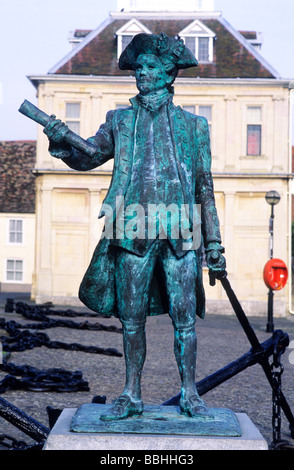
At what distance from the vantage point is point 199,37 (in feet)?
81.1

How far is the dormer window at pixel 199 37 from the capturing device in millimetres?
24500

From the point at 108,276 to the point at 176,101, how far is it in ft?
64.8

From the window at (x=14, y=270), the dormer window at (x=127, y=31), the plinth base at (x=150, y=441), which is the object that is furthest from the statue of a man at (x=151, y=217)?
the window at (x=14, y=270)

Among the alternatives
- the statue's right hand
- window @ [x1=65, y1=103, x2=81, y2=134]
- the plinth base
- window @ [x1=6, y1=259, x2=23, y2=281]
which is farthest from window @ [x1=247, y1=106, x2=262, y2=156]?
the plinth base

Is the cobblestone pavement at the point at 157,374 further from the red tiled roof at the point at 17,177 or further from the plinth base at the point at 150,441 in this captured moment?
the red tiled roof at the point at 17,177

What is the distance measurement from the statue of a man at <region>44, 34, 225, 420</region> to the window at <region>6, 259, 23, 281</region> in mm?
32266

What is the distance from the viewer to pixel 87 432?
3803 millimetres

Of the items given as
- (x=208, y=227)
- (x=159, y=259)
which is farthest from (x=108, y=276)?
(x=208, y=227)

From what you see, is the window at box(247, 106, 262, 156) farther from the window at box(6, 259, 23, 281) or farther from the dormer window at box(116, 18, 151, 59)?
the window at box(6, 259, 23, 281)

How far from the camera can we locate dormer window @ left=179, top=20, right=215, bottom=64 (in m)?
24.5

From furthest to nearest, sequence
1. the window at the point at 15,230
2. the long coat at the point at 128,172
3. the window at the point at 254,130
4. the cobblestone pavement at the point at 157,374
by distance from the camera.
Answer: the window at the point at 15,230 < the window at the point at 254,130 < the cobblestone pavement at the point at 157,374 < the long coat at the point at 128,172
